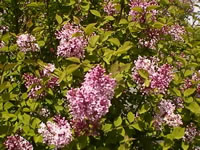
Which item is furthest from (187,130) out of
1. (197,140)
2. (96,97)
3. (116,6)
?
(116,6)

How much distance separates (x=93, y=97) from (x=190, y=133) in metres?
1.04

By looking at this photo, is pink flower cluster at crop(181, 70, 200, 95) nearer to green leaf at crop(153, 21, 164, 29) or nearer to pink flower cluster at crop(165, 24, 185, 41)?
green leaf at crop(153, 21, 164, 29)

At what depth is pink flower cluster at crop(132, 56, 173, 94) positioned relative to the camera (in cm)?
254

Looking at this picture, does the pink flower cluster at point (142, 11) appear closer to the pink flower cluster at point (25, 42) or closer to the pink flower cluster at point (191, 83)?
Answer: the pink flower cluster at point (191, 83)

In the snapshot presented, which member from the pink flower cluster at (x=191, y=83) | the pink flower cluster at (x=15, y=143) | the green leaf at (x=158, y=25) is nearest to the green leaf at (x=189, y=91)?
the pink flower cluster at (x=191, y=83)

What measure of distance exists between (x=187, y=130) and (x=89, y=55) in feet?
3.32

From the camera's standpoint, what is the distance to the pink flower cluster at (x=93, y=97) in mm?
2195

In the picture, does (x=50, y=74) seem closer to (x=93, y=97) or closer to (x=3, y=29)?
(x=93, y=97)

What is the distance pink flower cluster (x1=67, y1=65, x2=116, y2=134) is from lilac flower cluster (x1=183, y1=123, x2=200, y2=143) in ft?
2.87

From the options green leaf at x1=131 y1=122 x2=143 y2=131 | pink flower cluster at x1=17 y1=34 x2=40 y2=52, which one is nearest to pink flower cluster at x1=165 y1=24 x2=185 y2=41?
green leaf at x1=131 y1=122 x2=143 y2=131

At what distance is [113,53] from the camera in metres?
2.59

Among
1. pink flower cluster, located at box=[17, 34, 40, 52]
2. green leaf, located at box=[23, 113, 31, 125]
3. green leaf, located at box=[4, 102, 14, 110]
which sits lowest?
green leaf, located at box=[23, 113, 31, 125]

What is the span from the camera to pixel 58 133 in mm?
2369

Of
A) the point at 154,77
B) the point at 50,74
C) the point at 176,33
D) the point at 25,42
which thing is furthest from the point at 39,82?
the point at 176,33
